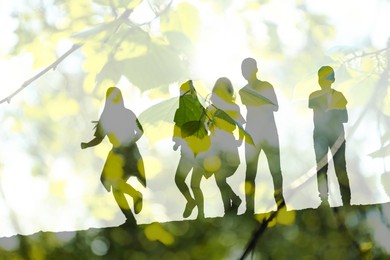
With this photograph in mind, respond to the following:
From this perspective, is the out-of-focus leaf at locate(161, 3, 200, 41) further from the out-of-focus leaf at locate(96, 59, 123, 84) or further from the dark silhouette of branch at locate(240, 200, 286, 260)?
the dark silhouette of branch at locate(240, 200, 286, 260)

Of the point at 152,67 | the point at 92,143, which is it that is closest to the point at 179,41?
the point at 152,67

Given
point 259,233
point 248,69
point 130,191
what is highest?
point 248,69

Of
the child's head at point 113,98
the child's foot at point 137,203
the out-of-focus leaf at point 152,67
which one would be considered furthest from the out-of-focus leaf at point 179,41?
the child's foot at point 137,203

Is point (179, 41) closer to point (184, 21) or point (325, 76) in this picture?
point (184, 21)

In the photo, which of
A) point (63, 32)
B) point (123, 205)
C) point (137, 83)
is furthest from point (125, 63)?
point (63, 32)

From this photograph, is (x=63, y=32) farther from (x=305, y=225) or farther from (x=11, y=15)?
(x=305, y=225)

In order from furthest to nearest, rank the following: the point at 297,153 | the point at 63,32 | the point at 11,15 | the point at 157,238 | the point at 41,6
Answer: the point at 297,153, the point at 41,6, the point at 11,15, the point at 63,32, the point at 157,238

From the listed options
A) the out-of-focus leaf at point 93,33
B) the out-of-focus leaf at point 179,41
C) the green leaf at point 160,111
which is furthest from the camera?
the out-of-focus leaf at point 179,41

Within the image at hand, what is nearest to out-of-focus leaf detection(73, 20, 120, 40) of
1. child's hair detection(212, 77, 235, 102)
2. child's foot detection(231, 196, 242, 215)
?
child's hair detection(212, 77, 235, 102)

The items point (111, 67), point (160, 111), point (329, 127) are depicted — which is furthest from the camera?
point (111, 67)

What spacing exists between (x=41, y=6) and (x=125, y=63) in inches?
37.7

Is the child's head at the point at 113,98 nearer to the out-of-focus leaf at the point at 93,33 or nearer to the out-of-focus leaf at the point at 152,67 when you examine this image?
the out-of-focus leaf at the point at 152,67

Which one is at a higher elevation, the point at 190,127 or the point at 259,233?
the point at 190,127

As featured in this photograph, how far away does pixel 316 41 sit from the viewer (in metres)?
1.48
